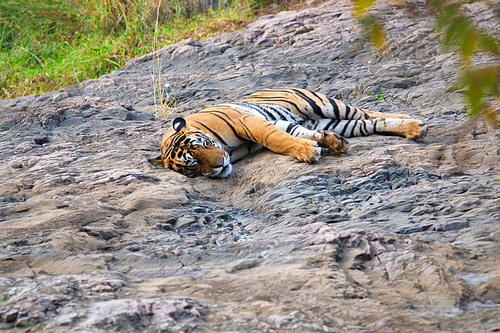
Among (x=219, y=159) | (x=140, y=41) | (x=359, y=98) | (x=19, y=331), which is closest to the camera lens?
(x=19, y=331)

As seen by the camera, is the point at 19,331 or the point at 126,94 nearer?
the point at 19,331

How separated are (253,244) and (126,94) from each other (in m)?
5.54

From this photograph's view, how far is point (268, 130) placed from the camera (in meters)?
3.79

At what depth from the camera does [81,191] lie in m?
3.20

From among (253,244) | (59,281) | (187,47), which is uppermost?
(187,47)

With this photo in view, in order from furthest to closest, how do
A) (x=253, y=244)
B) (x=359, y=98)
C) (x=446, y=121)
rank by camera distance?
(x=359, y=98) → (x=446, y=121) → (x=253, y=244)

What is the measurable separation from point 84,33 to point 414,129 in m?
9.42

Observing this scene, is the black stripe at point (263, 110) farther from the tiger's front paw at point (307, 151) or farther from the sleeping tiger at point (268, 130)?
the tiger's front paw at point (307, 151)

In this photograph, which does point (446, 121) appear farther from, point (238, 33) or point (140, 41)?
point (140, 41)

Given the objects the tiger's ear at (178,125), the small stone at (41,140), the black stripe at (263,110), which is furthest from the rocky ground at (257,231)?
the black stripe at (263,110)

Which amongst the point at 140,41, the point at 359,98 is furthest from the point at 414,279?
the point at 140,41

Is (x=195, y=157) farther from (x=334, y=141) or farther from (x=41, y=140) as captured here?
(x=41, y=140)

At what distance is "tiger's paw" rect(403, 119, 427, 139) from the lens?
3822 mm

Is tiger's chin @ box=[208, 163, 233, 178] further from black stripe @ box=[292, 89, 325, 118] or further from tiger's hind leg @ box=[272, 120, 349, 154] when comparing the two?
black stripe @ box=[292, 89, 325, 118]
